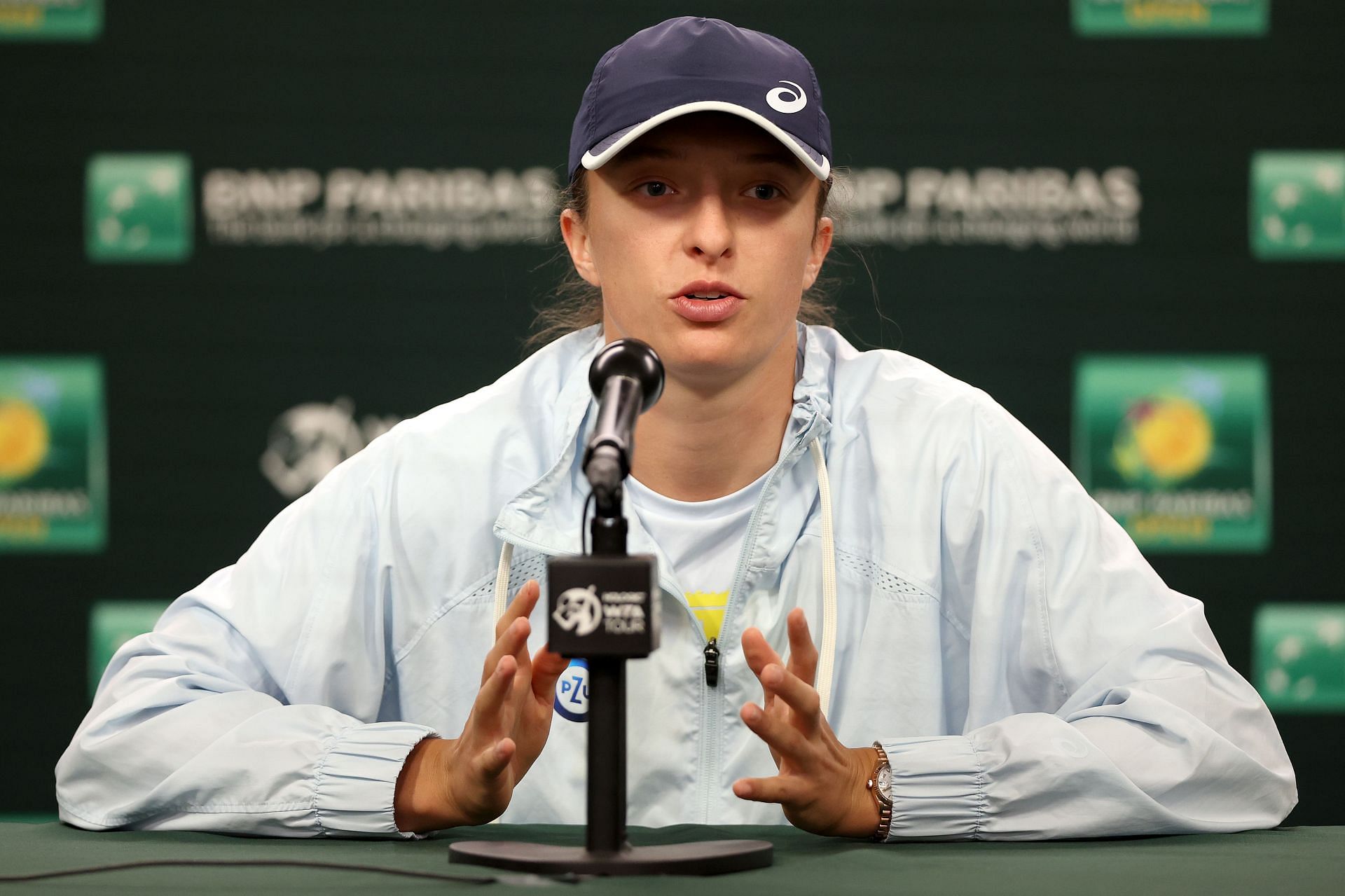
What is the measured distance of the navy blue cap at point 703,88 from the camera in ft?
5.32

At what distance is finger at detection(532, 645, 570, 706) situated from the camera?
1.38 meters

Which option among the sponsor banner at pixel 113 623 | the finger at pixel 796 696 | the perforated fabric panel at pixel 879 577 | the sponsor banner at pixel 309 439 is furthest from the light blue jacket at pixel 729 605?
the sponsor banner at pixel 113 623

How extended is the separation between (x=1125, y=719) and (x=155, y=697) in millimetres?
981

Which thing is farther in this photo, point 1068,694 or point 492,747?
point 1068,694

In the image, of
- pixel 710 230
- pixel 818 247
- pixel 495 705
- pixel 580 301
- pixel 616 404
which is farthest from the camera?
pixel 580 301

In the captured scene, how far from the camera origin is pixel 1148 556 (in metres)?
2.72

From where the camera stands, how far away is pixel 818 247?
1.91 metres

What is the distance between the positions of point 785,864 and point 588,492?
61cm

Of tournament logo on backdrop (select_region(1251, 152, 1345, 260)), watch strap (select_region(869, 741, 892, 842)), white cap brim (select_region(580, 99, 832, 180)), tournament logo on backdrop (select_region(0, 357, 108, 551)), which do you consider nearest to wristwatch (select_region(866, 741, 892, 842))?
watch strap (select_region(869, 741, 892, 842))

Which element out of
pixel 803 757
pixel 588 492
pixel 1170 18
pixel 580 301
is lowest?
pixel 803 757

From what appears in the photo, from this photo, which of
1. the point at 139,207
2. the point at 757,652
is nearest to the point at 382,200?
the point at 139,207

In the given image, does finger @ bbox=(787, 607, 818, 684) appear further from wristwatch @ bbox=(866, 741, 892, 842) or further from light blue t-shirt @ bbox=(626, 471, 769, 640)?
light blue t-shirt @ bbox=(626, 471, 769, 640)

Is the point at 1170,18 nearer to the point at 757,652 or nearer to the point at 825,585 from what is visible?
the point at 825,585

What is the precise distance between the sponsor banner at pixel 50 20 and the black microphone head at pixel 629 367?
2.02 m
